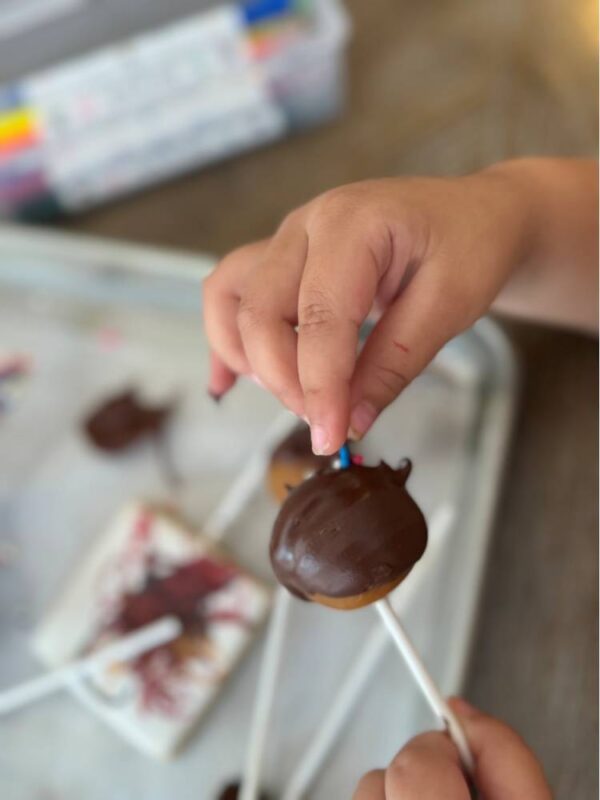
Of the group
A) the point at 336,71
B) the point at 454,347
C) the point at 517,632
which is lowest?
the point at 517,632

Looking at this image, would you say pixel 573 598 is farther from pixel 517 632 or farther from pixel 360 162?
pixel 360 162

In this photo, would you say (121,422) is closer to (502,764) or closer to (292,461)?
(292,461)

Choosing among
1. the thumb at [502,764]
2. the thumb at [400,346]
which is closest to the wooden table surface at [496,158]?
the thumb at [502,764]

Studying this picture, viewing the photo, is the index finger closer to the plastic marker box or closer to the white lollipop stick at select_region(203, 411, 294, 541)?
the white lollipop stick at select_region(203, 411, 294, 541)

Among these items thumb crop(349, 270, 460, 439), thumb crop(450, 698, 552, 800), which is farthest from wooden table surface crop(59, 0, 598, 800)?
thumb crop(349, 270, 460, 439)

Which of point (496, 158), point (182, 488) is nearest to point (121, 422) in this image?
point (182, 488)

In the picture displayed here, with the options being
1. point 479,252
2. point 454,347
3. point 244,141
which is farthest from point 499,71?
point 479,252
